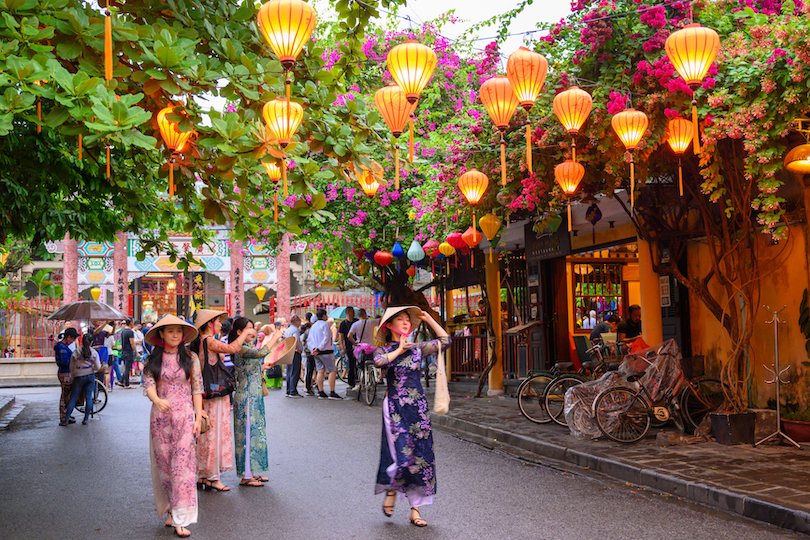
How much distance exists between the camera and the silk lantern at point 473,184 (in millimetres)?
9961

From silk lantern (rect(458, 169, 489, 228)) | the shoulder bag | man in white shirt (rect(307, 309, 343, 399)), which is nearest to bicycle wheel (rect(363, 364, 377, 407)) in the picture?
man in white shirt (rect(307, 309, 343, 399))

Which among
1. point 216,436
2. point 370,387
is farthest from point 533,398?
point 216,436

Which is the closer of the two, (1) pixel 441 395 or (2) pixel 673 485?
(1) pixel 441 395

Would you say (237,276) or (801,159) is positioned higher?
(237,276)

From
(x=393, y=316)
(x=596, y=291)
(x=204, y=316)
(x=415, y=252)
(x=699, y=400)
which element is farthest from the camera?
(x=415, y=252)

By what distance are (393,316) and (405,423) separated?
0.87 m

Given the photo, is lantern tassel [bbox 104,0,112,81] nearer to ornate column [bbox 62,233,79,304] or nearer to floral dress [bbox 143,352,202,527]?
floral dress [bbox 143,352,202,527]

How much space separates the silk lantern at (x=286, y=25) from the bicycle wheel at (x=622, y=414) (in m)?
5.69

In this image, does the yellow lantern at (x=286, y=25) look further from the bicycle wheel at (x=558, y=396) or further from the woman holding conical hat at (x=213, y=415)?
the bicycle wheel at (x=558, y=396)

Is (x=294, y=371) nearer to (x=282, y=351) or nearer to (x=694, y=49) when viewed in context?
(x=282, y=351)

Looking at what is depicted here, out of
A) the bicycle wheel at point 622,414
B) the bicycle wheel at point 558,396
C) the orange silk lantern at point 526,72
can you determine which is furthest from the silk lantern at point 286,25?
the bicycle wheel at point 558,396

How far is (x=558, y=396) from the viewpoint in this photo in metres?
10.4

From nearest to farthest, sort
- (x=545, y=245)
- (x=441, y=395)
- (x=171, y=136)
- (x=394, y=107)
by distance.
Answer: (x=441, y=395) → (x=171, y=136) → (x=394, y=107) → (x=545, y=245)

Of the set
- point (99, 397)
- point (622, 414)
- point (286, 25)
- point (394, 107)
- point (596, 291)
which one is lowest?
point (99, 397)
